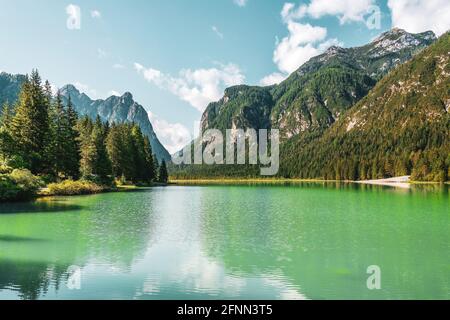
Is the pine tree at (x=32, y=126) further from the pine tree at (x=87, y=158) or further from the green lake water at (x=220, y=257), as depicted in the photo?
the green lake water at (x=220, y=257)

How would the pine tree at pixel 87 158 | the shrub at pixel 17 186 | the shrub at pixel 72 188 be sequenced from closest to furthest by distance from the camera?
1. the shrub at pixel 17 186
2. the shrub at pixel 72 188
3. the pine tree at pixel 87 158

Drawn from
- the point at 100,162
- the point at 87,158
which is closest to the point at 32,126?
the point at 87,158

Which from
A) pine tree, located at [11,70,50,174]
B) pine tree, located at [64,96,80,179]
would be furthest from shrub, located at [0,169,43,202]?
pine tree, located at [64,96,80,179]

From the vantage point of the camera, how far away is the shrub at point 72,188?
67.9 metres

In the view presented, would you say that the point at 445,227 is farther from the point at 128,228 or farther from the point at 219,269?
the point at 128,228

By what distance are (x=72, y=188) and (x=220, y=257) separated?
179 ft

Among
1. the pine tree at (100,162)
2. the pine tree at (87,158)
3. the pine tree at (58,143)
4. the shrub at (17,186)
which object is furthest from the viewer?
the pine tree at (100,162)

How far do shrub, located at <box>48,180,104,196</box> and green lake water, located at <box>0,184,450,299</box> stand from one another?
2755 centimetres

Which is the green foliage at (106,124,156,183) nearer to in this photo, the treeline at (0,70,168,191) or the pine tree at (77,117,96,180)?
the treeline at (0,70,168,191)

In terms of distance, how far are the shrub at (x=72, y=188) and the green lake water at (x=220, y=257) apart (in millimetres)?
27554

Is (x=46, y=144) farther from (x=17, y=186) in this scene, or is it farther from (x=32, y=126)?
(x=17, y=186)

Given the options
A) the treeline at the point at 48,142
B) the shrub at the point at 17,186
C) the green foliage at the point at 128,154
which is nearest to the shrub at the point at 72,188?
the treeline at the point at 48,142

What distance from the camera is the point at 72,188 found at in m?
71.8
